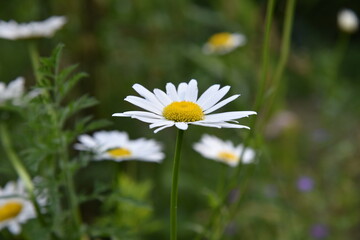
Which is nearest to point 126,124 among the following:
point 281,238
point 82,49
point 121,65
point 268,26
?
point 121,65

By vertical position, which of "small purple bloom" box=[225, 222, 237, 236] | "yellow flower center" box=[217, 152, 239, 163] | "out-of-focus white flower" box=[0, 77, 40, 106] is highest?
"small purple bloom" box=[225, 222, 237, 236]

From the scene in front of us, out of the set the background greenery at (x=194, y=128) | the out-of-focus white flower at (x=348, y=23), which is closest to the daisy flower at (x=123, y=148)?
the background greenery at (x=194, y=128)

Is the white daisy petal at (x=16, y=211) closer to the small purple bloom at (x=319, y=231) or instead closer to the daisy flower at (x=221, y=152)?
the daisy flower at (x=221, y=152)

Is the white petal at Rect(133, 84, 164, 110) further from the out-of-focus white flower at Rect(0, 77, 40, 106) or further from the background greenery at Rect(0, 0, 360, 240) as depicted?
the background greenery at Rect(0, 0, 360, 240)

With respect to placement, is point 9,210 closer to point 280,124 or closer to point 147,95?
point 147,95

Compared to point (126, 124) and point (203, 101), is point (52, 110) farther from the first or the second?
point (126, 124)

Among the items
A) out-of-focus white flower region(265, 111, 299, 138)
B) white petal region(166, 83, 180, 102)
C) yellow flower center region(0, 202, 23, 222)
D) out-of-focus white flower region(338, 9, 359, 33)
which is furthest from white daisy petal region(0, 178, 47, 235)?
out-of-focus white flower region(338, 9, 359, 33)

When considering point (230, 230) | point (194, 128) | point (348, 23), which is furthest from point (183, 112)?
point (348, 23)
